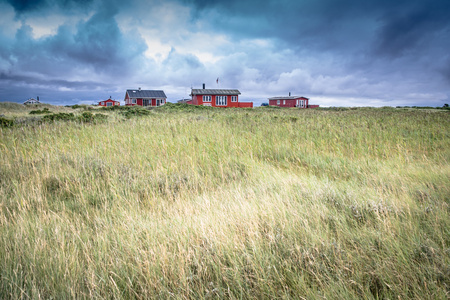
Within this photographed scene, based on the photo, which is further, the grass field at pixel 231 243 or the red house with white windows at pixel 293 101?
the red house with white windows at pixel 293 101

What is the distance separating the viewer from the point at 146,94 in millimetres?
62906

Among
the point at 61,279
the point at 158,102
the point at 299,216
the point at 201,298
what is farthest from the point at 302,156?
the point at 158,102

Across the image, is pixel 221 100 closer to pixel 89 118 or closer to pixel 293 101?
pixel 293 101

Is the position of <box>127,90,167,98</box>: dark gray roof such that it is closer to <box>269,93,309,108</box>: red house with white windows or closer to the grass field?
<box>269,93,309,108</box>: red house with white windows

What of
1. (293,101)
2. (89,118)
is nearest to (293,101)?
(293,101)

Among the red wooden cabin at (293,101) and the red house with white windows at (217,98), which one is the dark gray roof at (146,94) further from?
the red wooden cabin at (293,101)

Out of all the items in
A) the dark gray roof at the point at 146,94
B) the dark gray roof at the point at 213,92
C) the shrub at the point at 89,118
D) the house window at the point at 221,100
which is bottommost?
the shrub at the point at 89,118

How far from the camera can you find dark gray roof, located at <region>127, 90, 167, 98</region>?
61844 millimetres

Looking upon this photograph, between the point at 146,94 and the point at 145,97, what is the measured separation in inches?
61.2

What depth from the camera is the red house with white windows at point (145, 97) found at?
61659 millimetres

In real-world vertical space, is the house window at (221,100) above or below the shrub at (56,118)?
above

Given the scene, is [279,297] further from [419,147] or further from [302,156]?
[419,147]

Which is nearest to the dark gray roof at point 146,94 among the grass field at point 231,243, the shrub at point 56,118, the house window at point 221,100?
the house window at point 221,100

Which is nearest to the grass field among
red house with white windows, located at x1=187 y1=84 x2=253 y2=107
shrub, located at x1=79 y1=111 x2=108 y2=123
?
shrub, located at x1=79 y1=111 x2=108 y2=123
